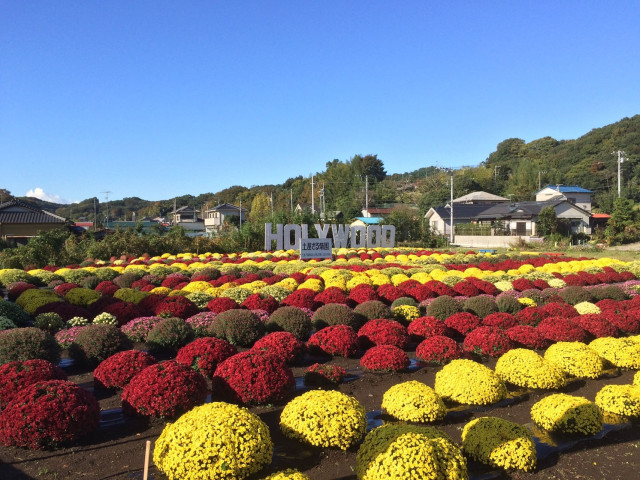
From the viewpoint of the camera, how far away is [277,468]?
4.61 m

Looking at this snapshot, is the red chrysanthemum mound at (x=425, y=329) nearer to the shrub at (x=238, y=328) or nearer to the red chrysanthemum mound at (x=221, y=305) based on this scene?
the shrub at (x=238, y=328)

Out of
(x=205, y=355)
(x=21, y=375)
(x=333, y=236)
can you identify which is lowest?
(x=205, y=355)

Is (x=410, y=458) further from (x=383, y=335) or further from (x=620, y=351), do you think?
(x=620, y=351)

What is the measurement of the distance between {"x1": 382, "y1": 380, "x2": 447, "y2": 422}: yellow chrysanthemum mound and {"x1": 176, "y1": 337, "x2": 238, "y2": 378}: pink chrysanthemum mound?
8.09 feet

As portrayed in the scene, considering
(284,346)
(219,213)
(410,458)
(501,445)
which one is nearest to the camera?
(410,458)

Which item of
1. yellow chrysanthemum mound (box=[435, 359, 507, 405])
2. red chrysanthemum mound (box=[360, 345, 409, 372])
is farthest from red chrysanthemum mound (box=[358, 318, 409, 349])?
yellow chrysanthemum mound (box=[435, 359, 507, 405])

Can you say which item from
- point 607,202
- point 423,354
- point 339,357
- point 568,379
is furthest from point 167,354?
point 607,202

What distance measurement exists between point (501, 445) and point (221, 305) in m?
7.27

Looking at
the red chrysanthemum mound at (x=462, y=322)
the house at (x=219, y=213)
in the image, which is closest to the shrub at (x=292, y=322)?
the red chrysanthemum mound at (x=462, y=322)

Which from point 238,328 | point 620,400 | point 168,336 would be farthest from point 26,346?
point 620,400

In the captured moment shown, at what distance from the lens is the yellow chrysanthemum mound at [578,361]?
727cm

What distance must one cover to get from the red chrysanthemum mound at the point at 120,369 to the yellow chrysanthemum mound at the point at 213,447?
2.41m

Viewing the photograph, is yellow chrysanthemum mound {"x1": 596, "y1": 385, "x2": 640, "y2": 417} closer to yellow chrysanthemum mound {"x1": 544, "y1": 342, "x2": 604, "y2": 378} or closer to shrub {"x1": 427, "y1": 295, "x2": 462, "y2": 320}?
yellow chrysanthemum mound {"x1": 544, "y1": 342, "x2": 604, "y2": 378}

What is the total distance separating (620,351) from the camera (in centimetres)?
781
